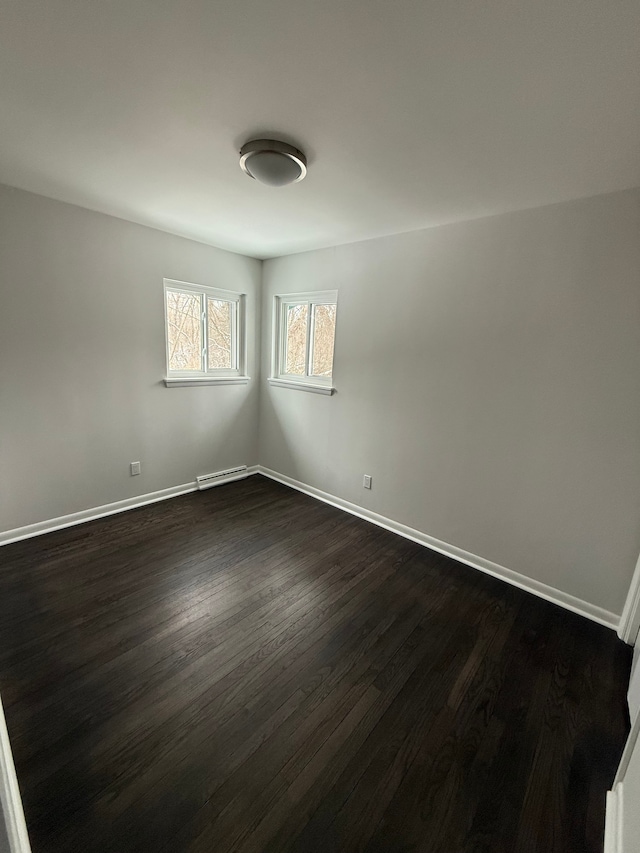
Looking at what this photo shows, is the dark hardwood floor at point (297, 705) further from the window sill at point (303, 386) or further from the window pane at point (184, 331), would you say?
the window pane at point (184, 331)

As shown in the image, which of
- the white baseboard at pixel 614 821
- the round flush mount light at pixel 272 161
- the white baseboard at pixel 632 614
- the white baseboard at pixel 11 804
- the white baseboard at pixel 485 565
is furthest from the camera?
the white baseboard at pixel 485 565

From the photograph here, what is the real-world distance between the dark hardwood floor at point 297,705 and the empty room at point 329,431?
0.01m

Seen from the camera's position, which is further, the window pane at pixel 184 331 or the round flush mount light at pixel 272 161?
the window pane at pixel 184 331

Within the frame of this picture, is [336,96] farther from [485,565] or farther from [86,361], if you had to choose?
[485,565]

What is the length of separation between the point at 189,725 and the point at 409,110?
8.16 feet

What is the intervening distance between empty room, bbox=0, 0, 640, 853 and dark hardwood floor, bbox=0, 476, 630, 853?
0.04ft

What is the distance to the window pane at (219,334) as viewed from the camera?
360cm

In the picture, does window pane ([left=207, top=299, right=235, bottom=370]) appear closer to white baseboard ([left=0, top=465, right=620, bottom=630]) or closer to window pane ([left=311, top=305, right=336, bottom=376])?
window pane ([left=311, top=305, right=336, bottom=376])

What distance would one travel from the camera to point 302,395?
141 inches

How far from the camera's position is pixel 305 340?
3660 millimetres

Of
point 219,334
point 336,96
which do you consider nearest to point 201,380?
point 219,334

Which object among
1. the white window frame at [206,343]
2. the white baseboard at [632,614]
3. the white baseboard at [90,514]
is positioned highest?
the white window frame at [206,343]

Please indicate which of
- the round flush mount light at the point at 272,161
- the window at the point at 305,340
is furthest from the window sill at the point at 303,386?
the round flush mount light at the point at 272,161

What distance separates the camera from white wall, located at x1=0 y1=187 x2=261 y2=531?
7.77 ft
